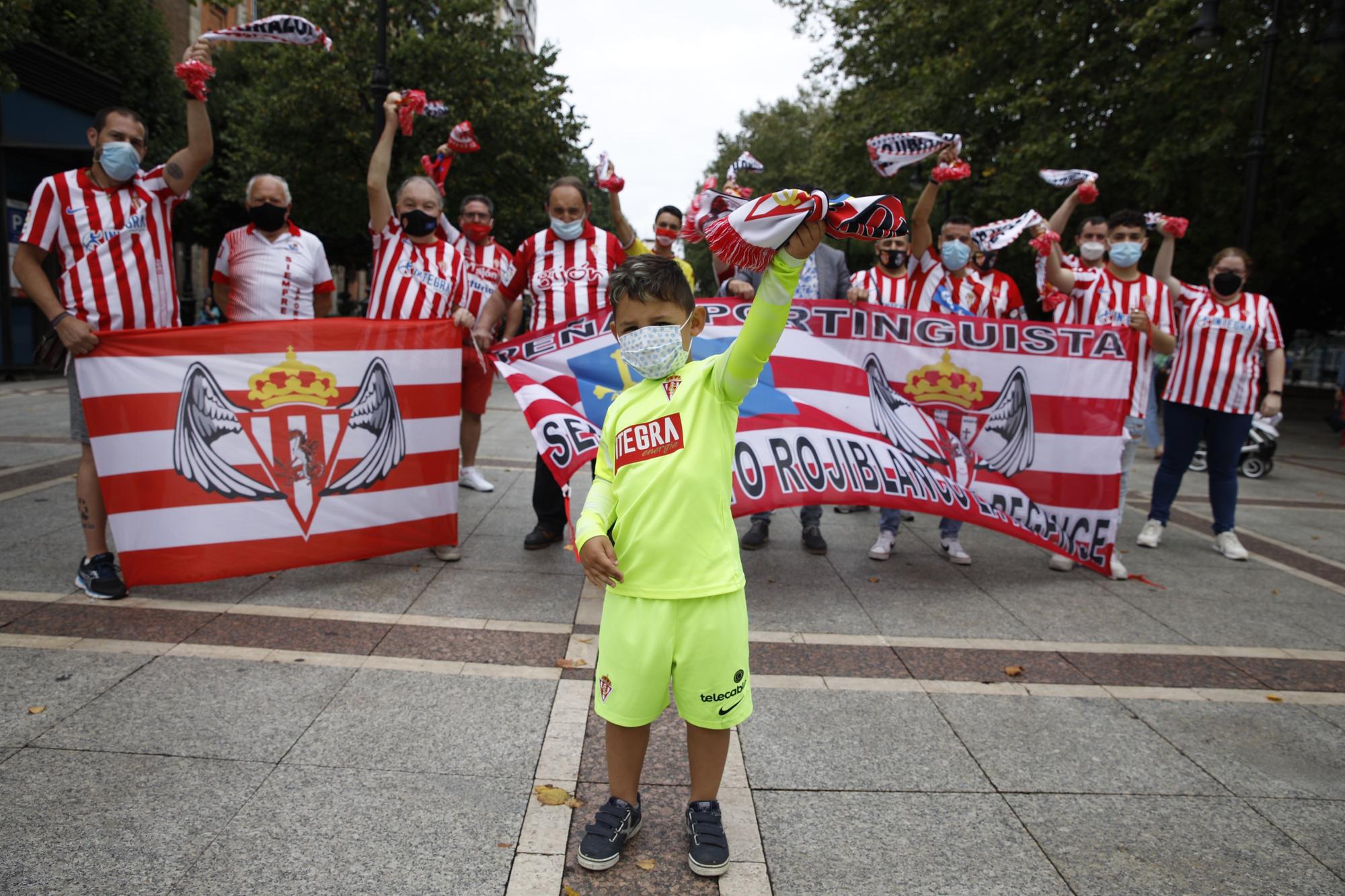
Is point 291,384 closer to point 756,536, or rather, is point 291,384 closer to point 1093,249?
point 756,536

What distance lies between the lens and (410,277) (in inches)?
217

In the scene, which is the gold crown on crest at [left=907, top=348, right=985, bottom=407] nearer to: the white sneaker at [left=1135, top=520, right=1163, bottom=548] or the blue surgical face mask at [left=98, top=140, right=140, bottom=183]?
the white sneaker at [left=1135, top=520, right=1163, bottom=548]

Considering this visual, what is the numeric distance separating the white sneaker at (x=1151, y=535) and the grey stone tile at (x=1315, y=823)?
3.77 meters

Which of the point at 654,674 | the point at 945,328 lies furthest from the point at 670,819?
the point at 945,328

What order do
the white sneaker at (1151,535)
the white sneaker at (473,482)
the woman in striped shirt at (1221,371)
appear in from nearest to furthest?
the woman in striped shirt at (1221,371)
the white sneaker at (1151,535)
the white sneaker at (473,482)

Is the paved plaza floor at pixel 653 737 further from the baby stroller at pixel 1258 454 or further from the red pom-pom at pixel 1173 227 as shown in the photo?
the baby stroller at pixel 1258 454

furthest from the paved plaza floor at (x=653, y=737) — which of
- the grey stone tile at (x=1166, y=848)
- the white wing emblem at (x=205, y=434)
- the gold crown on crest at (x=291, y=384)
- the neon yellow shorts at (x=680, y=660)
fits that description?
the gold crown on crest at (x=291, y=384)

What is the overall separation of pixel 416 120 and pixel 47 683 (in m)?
18.7

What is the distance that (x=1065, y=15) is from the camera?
15172 mm

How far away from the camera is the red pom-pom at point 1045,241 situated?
5309 mm

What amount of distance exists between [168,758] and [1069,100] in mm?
17421

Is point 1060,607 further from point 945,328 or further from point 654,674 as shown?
point 654,674

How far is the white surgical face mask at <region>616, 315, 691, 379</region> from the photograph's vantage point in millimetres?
2275

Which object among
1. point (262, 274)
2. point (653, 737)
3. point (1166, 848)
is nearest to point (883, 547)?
point (653, 737)
